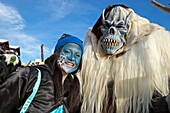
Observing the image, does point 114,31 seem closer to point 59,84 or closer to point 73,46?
point 73,46

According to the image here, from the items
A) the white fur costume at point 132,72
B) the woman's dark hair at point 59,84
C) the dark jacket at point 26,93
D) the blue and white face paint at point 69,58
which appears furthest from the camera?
the white fur costume at point 132,72

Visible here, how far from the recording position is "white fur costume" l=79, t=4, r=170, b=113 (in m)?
2.08

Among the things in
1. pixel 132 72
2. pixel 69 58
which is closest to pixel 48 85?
pixel 69 58

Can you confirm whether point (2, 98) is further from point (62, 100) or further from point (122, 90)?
point (122, 90)

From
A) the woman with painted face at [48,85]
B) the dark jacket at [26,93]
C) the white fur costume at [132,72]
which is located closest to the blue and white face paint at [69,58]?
the woman with painted face at [48,85]

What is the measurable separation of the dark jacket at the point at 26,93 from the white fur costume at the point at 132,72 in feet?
2.00

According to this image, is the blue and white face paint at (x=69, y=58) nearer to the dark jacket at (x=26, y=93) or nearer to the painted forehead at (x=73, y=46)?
the painted forehead at (x=73, y=46)

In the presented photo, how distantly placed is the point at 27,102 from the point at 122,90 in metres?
0.88

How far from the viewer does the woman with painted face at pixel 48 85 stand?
1.46 meters

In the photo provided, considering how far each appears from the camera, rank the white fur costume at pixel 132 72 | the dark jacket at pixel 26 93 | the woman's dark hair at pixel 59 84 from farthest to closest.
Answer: the white fur costume at pixel 132 72 → the woman's dark hair at pixel 59 84 → the dark jacket at pixel 26 93

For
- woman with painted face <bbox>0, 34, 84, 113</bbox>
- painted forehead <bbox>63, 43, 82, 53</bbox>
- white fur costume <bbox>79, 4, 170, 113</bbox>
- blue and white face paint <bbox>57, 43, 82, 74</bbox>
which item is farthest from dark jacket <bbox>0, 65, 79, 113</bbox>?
white fur costume <bbox>79, 4, 170, 113</bbox>

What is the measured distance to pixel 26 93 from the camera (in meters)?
1.49

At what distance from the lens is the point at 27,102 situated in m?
1.46

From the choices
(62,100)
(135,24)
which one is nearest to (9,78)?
(62,100)
